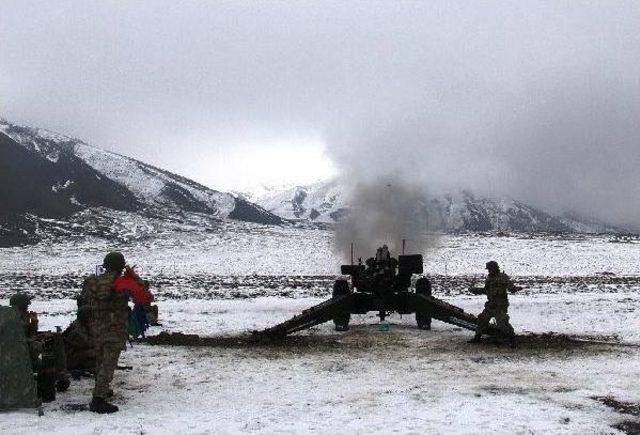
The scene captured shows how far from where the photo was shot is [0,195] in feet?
390

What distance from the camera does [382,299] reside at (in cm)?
1695

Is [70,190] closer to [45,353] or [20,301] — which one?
[20,301]

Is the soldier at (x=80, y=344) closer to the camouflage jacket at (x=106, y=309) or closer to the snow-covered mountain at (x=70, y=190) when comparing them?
the camouflage jacket at (x=106, y=309)

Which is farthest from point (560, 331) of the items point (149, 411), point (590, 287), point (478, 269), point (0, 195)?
point (0, 195)

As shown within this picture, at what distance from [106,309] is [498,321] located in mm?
8828

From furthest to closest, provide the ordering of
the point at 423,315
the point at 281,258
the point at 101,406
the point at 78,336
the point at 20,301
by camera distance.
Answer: the point at 281,258 < the point at 423,315 < the point at 78,336 < the point at 20,301 < the point at 101,406

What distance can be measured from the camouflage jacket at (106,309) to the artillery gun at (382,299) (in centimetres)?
691

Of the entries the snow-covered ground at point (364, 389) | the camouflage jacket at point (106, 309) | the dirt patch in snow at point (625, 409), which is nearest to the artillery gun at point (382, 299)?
the snow-covered ground at point (364, 389)

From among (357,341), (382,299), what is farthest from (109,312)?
(382,299)

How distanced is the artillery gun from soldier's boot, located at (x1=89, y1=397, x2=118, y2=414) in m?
7.19

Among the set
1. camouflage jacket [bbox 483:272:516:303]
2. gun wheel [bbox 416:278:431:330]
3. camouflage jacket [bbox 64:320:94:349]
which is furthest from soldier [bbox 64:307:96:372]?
gun wheel [bbox 416:278:431:330]

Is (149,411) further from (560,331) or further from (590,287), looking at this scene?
(590,287)

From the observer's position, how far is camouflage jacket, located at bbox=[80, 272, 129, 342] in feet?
27.2

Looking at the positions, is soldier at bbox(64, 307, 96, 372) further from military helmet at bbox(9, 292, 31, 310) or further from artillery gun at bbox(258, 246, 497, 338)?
artillery gun at bbox(258, 246, 497, 338)
